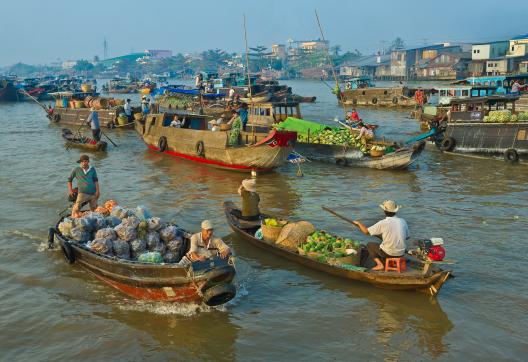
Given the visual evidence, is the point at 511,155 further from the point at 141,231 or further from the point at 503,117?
the point at 141,231

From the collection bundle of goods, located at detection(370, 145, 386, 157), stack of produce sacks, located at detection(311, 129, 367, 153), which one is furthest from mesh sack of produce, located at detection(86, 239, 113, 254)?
stack of produce sacks, located at detection(311, 129, 367, 153)

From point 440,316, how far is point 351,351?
74.7 inches

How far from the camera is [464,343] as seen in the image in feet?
25.5

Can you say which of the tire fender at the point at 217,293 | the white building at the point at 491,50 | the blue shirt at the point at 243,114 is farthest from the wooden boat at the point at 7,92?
the tire fender at the point at 217,293

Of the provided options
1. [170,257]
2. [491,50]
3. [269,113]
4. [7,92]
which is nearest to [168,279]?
[170,257]

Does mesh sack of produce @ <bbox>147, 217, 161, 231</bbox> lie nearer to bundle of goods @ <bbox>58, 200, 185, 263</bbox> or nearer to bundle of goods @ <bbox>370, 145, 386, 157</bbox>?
bundle of goods @ <bbox>58, 200, 185, 263</bbox>

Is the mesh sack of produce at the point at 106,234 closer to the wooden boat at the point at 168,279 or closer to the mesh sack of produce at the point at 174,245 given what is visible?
the wooden boat at the point at 168,279

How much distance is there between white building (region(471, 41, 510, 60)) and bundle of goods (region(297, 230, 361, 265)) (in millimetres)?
70260

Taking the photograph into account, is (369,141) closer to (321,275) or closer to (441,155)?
(441,155)

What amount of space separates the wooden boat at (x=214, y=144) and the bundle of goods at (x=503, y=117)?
9.29m

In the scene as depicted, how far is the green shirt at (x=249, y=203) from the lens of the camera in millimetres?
11906

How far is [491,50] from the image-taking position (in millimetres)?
71125

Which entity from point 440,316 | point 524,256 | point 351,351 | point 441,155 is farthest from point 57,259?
point 441,155

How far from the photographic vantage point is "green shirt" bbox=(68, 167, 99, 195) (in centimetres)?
1155
